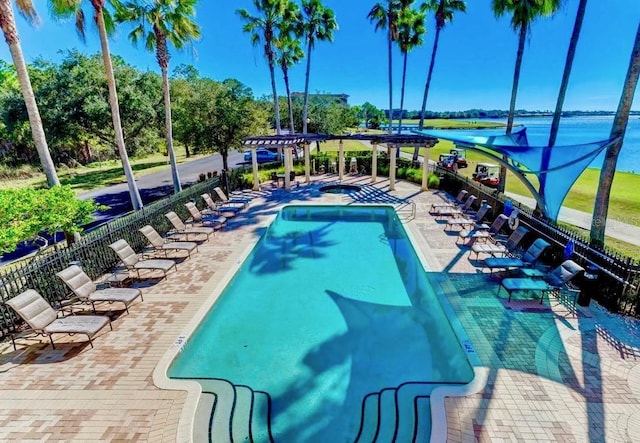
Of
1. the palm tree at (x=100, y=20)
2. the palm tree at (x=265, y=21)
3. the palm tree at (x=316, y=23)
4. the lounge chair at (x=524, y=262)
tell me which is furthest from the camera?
the palm tree at (x=316, y=23)

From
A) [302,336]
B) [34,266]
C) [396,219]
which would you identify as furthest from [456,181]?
[34,266]

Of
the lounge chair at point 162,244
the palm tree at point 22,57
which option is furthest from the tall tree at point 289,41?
the lounge chair at point 162,244

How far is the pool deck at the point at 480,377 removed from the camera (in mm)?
5090

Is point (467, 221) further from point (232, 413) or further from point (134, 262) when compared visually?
point (134, 262)

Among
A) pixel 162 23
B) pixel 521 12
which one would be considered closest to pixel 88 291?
pixel 162 23

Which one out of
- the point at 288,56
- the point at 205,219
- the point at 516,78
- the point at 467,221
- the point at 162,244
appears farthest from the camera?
the point at 288,56

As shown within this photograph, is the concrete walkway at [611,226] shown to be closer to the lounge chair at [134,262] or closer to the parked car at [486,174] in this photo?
the parked car at [486,174]

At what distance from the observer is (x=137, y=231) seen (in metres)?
12.1

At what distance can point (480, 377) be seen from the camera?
600 cm

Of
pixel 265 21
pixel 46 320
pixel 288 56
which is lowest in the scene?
pixel 46 320

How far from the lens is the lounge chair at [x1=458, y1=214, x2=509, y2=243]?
480 inches

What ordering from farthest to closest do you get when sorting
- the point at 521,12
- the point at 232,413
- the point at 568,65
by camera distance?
the point at 521,12 → the point at 568,65 → the point at 232,413

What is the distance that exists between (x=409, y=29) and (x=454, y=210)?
20.9m

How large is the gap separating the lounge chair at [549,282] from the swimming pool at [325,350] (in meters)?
1.92
